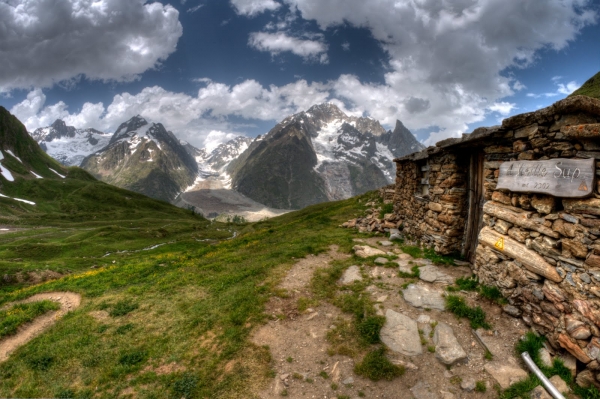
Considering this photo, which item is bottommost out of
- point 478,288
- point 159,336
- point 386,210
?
point 159,336

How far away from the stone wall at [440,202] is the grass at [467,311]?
526 cm

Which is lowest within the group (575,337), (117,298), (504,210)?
(117,298)

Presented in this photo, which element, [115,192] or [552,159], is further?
[115,192]

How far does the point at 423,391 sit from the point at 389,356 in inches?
54.7

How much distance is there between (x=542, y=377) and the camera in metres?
7.22

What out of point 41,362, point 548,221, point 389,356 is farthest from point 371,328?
point 41,362

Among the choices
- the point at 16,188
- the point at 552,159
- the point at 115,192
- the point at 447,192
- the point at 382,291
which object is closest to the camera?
the point at 552,159

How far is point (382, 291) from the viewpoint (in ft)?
41.2

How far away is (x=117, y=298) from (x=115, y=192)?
182628mm

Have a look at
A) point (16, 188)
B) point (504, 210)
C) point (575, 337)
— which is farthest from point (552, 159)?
point (16, 188)

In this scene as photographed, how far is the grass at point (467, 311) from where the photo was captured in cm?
963

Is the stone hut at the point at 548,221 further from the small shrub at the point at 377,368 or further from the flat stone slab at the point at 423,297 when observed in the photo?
the small shrub at the point at 377,368

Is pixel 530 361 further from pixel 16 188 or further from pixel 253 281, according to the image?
pixel 16 188

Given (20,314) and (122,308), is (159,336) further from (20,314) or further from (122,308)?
(20,314)
